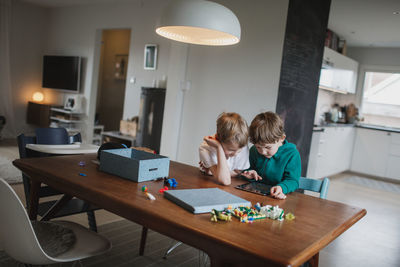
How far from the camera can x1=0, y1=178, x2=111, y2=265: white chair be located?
3.92ft

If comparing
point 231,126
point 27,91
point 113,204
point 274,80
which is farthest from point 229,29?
point 27,91

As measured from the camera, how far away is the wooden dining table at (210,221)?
99 cm

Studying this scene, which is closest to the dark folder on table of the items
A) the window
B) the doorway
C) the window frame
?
the doorway

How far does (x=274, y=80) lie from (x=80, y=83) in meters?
4.36

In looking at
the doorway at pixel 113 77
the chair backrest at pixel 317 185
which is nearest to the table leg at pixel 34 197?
the chair backrest at pixel 317 185

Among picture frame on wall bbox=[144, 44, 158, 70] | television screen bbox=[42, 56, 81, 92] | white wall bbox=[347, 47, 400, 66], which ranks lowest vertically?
television screen bbox=[42, 56, 81, 92]

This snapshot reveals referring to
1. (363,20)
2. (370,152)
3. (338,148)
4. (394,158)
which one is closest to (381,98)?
(370,152)

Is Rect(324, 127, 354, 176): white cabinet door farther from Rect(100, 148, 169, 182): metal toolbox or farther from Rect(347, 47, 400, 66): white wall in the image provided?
Rect(100, 148, 169, 182): metal toolbox

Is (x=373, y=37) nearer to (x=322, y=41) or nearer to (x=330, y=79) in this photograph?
(x=330, y=79)

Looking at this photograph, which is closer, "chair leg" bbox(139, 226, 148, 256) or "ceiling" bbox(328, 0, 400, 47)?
"chair leg" bbox(139, 226, 148, 256)

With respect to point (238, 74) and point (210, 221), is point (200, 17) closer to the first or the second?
point (210, 221)

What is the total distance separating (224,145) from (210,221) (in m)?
0.63

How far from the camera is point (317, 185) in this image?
1886 millimetres

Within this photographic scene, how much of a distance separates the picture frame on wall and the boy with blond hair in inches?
154
